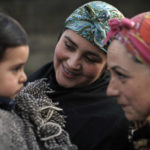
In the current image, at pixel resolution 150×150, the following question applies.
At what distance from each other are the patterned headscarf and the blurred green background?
6833 millimetres

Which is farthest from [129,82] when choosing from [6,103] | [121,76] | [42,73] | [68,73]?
[42,73]

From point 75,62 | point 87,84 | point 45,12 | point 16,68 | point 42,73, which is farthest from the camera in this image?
point 45,12

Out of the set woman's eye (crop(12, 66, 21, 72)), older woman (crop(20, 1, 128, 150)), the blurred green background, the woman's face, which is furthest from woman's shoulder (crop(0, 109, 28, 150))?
the blurred green background

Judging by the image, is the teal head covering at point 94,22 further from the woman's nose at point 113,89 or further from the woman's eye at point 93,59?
the woman's nose at point 113,89

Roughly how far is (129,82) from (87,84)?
77cm

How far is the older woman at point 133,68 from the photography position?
2.18m

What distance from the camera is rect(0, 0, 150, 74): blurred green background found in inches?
363

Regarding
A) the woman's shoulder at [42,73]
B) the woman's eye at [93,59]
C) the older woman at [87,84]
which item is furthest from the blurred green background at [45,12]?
the woman's eye at [93,59]

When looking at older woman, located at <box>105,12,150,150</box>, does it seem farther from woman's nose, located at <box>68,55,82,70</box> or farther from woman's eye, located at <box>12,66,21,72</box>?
woman's eye, located at <box>12,66,21,72</box>

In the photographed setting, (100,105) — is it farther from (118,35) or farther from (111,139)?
(118,35)

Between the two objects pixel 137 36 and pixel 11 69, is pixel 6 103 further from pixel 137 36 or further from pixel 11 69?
pixel 137 36

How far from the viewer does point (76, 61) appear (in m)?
2.76

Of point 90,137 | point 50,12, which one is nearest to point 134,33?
point 90,137

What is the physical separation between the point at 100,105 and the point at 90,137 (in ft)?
1.00
